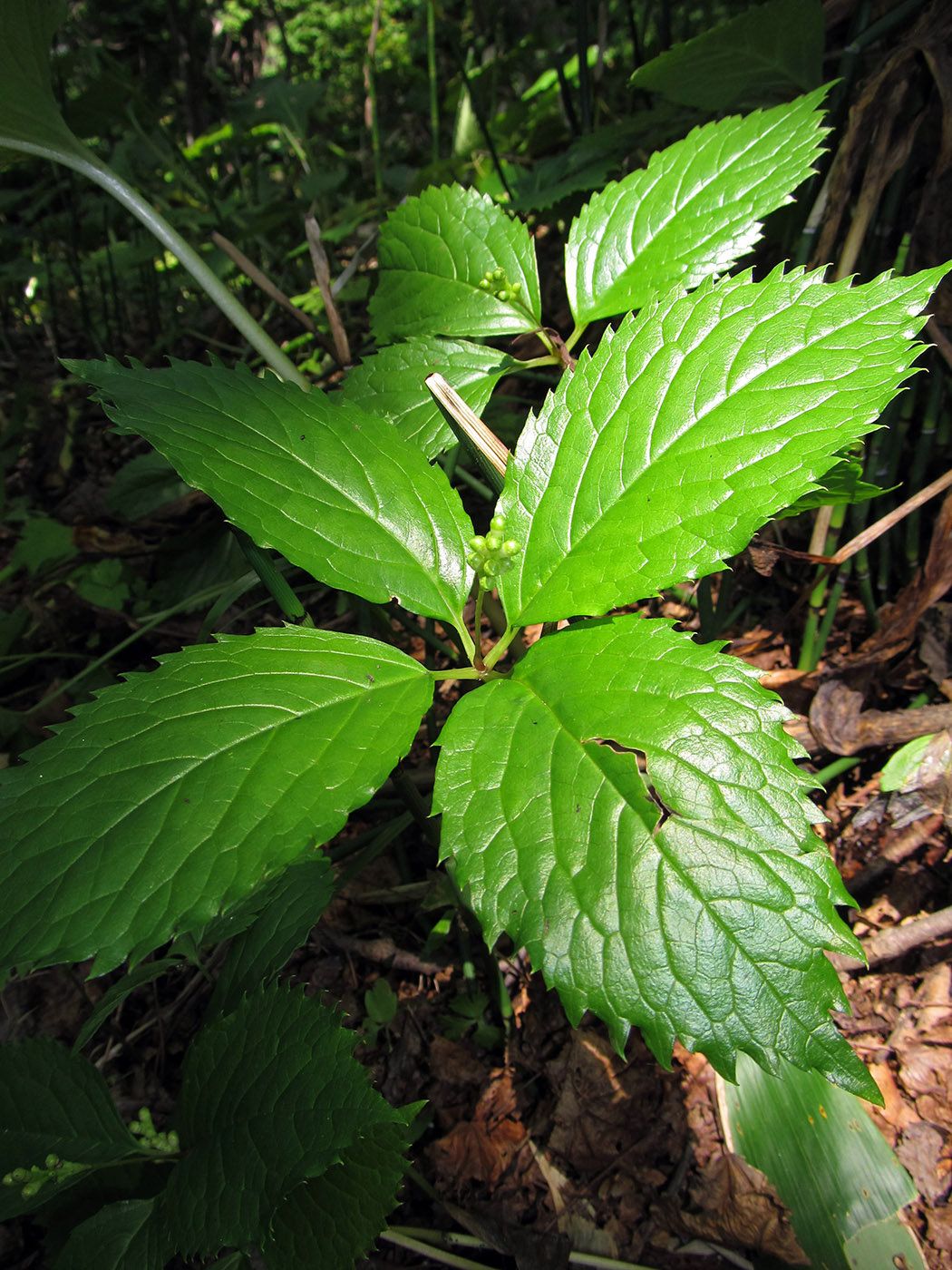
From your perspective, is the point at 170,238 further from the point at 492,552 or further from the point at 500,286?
the point at 492,552

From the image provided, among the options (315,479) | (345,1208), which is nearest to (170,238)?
(315,479)

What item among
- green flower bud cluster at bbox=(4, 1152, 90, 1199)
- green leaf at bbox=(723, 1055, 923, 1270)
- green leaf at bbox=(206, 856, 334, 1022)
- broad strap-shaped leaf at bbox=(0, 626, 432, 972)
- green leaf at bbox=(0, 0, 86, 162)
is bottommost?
green leaf at bbox=(723, 1055, 923, 1270)

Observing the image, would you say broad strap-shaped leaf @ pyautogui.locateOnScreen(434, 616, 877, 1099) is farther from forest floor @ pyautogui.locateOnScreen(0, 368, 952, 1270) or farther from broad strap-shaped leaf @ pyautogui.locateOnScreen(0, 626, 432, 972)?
forest floor @ pyautogui.locateOnScreen(0, 368, 952, 1270)

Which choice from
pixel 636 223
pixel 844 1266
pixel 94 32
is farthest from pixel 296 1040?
pixel 94 32

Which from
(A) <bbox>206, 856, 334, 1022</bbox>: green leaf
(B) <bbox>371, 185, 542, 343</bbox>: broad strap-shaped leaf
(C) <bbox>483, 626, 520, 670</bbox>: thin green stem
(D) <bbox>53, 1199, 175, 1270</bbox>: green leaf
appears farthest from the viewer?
(B) <bbox>371, 185, 542, 343</bbox>: broad strap-shaped leaf

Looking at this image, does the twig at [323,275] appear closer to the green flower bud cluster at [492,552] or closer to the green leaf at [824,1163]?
the green flower bud cluster at [492,552]

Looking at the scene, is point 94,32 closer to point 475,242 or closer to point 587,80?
point 587,80

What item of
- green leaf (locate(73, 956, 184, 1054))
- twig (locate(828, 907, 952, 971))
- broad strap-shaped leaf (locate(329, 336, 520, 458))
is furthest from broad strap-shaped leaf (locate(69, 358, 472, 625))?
twig (locate(828, 907, 952, 971))
